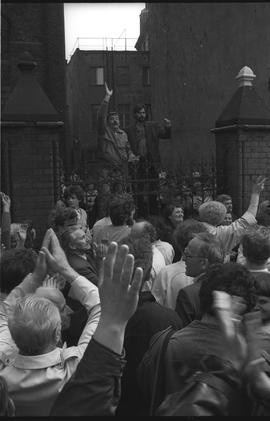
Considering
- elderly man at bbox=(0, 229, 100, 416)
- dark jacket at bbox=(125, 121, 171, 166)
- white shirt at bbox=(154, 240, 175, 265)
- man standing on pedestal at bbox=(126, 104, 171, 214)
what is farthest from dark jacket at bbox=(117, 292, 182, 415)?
dark jacket at bbox=(125, 121, 171, 166)

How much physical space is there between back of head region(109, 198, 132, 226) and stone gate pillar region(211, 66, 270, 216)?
3.47m

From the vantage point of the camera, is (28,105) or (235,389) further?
(28,105)

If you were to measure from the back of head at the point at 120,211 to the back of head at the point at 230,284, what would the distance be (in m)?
2.84

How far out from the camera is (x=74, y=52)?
139 feet

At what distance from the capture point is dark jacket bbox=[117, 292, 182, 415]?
2744mm

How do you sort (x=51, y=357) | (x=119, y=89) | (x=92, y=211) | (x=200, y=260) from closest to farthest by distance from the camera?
(x=51, y=357)
(x=200, y=260)
(x=92, y=211)
(x=119, y=89)

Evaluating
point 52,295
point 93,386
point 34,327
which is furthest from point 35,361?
point 93,386

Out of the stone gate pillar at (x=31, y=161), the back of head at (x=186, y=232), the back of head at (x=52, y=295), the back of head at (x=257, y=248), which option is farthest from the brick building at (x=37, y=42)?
the back of head at (x=52, y=295)

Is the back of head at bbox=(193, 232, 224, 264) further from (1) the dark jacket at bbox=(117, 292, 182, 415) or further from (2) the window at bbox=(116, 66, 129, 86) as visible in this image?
(2) the window at bbox=(116, 66, 129, 86)

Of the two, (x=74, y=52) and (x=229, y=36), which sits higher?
(x=74, y=52)

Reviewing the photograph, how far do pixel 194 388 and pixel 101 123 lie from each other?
753 centimetres

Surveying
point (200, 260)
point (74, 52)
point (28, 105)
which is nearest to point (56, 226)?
point (200, 260)

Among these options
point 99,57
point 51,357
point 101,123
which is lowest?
point 51,357

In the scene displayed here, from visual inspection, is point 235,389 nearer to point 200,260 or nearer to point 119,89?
point 200,260
